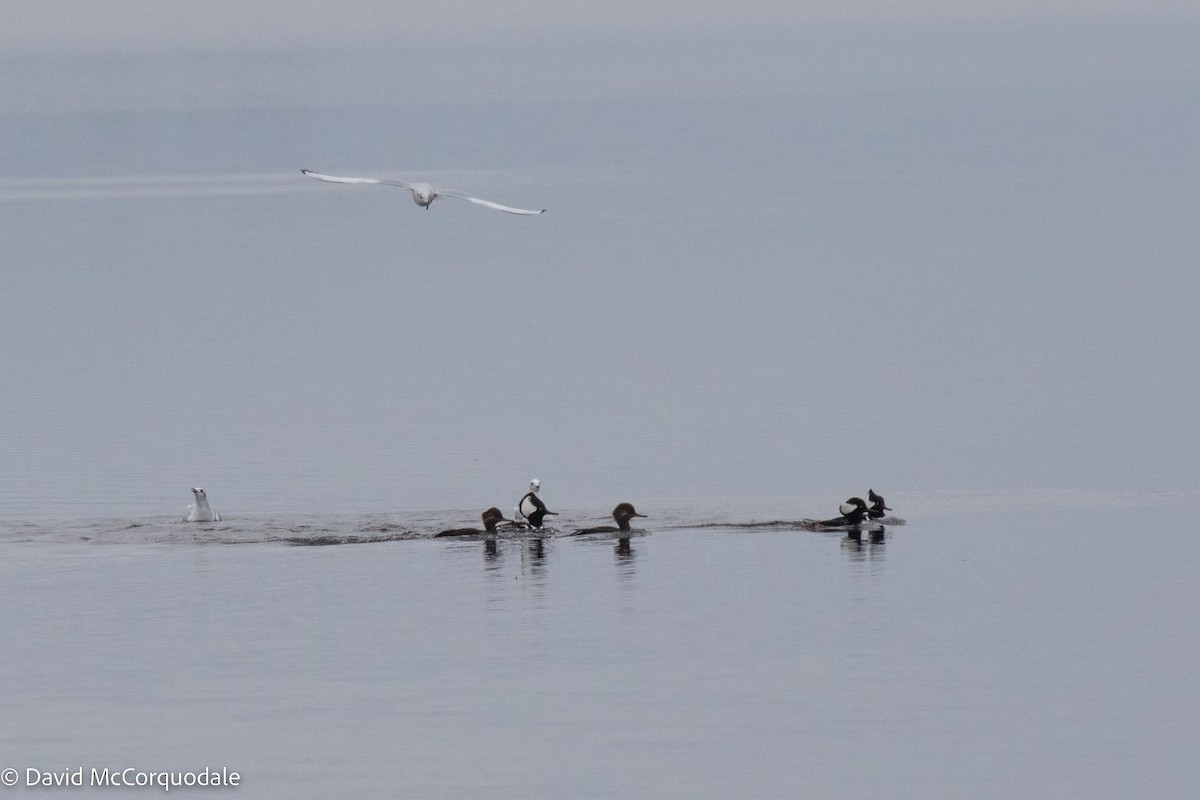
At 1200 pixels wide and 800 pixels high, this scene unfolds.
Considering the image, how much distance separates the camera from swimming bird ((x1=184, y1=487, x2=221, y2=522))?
1598 inches

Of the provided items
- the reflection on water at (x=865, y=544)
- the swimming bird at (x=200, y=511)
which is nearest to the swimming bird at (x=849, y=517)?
the reflection on water at (x=865, y=544)

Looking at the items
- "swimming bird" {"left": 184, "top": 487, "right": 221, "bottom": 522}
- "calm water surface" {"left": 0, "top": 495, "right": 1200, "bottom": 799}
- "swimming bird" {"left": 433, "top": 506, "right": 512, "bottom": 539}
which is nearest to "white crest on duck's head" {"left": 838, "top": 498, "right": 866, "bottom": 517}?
"calm water surface" {"left": 0, "top": 495, "right": 1200, "bottom": 799}

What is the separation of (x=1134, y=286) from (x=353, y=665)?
51226 millimetres

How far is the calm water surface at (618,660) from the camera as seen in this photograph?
26.1 meters

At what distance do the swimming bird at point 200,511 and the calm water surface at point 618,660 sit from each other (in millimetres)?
372

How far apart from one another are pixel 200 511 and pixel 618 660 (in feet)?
42.0

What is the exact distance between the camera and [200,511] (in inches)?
1601

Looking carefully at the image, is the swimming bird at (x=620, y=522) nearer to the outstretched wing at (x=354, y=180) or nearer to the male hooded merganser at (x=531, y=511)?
the male hooded merganser at (x=531, y=511)

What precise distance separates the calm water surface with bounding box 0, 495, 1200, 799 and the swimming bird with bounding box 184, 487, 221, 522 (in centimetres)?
37

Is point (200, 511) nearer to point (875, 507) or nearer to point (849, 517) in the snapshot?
point (849, 517)

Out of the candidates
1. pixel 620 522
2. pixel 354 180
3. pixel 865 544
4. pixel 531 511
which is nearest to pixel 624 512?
pixel 620 522

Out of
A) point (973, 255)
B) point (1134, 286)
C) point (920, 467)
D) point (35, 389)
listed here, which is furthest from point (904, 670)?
point (973, 255)

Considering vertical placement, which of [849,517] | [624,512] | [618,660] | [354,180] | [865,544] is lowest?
[618,660]

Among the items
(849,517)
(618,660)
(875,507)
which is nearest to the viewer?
(618,660)
